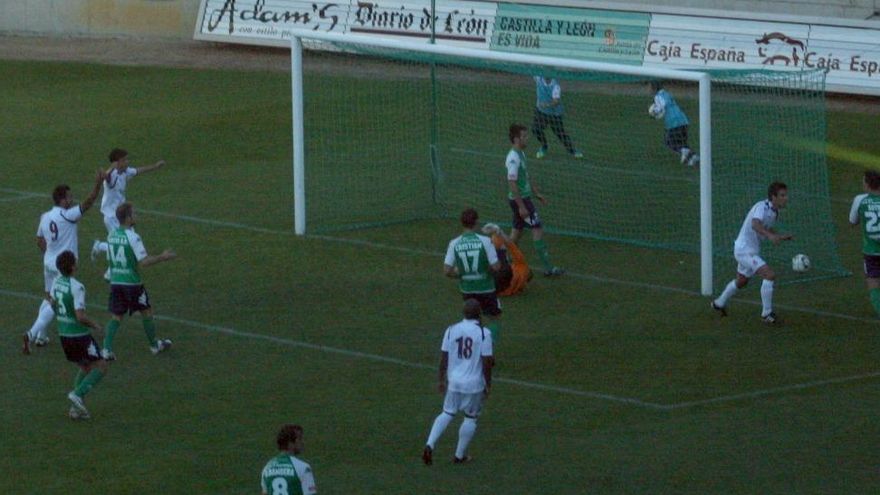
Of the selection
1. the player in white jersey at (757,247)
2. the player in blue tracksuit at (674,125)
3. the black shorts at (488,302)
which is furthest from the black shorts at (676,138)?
the black shorts at (488,302)

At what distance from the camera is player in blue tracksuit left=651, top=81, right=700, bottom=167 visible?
29.3 m

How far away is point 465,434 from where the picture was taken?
1511 centimetres

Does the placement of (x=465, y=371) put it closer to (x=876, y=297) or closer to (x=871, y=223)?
(x=871, y=223)

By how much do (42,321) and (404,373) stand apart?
4193 mm

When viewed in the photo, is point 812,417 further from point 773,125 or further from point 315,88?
point 315,88

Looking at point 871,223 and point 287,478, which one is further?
point 871,223

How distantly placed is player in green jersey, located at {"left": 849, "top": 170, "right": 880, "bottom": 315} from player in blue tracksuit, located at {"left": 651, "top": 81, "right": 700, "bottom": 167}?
9.37 metres

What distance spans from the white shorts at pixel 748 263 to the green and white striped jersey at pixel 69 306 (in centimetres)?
802

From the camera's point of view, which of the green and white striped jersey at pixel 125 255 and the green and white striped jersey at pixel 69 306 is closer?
the green and white striped jersey at pixel 69 306

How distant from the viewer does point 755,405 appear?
56.1 feet

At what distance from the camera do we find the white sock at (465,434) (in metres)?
15.1

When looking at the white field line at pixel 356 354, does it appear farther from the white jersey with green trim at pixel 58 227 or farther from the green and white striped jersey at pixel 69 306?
the green and white striped jersey at pixel 69 306

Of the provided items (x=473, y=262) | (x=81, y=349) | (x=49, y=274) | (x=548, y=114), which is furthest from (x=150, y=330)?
(x=548, y=114)

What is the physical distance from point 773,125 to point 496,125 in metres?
7.27
